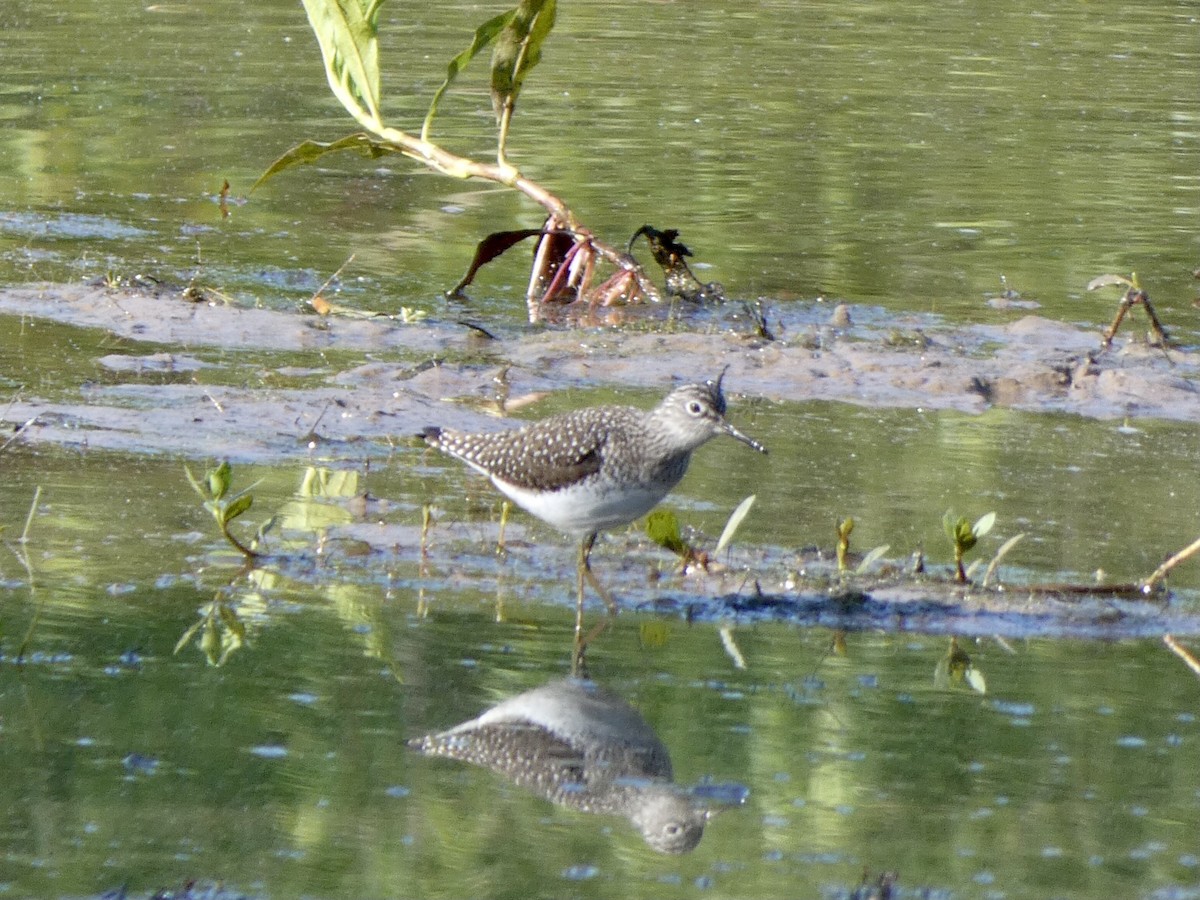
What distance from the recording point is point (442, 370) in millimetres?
8344

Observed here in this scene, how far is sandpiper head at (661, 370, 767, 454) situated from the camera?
600cm

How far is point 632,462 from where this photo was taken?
19.4ft

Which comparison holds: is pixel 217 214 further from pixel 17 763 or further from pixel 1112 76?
pixel 1112 76

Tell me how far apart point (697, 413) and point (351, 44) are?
13.2 feet

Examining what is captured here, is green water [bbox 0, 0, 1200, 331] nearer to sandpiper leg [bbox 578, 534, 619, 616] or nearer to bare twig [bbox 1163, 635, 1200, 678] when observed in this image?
sandpiper leg [bbox 578, 534, 619, 616]

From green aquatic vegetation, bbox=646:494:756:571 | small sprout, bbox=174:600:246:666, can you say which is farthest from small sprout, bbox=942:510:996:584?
small sprout, bbox=174:600:246:666

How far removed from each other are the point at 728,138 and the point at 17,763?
10.8 m

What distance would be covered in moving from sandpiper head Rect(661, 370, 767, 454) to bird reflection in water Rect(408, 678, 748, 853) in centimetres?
107

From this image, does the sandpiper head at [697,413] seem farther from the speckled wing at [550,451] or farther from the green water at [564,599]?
the green water at [564,599]

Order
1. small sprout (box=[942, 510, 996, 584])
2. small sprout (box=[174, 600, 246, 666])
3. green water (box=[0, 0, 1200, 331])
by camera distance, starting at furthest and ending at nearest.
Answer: green water (box=[0, 0, 1200, 331]), small sprout (box=[942, 510, 996, 584]), small sprout (box=[174, 600, 246, 666])

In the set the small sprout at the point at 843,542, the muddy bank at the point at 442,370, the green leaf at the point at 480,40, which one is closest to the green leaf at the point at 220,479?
the muddy bank at the point at 442,370

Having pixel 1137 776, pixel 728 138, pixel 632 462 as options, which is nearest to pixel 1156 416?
pixel 632 462

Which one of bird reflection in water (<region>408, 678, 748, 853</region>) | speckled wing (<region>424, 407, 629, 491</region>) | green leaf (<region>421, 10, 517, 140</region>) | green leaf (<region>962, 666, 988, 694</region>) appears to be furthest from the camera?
green leaf (<region>421, 10, 517, 140</region>)

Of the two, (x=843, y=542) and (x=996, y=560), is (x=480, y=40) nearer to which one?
(x=843, y=542)
